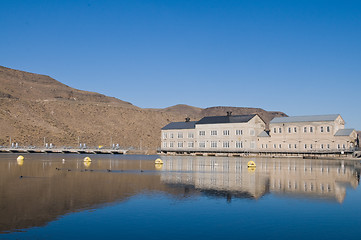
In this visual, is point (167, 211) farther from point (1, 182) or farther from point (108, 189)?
point (1, 182)

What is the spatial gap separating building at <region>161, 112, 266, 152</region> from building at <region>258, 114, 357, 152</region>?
342cm

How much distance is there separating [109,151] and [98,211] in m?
94.4

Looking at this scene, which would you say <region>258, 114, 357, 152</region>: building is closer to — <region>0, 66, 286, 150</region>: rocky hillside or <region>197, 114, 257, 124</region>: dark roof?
<region>197, 114, 257, 124</region>: dark roof

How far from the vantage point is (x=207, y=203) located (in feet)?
82.0

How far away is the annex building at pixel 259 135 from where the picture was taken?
91562 mm

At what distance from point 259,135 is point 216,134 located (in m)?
11.0

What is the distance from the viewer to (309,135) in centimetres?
9431

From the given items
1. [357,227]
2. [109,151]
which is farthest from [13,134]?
[357,227]

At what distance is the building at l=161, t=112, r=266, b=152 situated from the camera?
101938 mm

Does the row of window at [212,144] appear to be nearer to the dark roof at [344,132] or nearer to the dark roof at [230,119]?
the dark roof at [230,119]

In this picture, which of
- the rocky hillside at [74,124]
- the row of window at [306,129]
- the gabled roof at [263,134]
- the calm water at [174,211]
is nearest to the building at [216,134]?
the gabled roof at [263,134]

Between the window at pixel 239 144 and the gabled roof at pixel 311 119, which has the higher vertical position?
the gabled roof at pixel 311 119

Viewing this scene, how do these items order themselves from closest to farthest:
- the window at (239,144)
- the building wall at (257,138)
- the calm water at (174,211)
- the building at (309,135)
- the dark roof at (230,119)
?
the calm water at (174,211) → the building at (309,135) → the building wall at (257,138) → the window at (239,144) → the dark roof at (230,119)

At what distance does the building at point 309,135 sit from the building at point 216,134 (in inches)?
135
